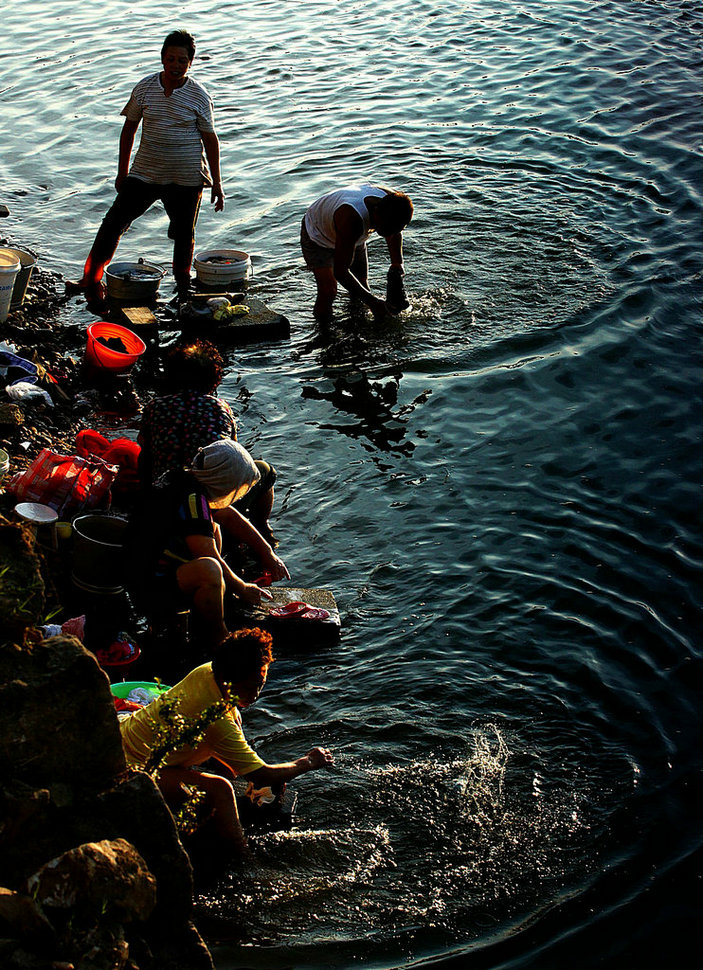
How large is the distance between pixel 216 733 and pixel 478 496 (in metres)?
3.53

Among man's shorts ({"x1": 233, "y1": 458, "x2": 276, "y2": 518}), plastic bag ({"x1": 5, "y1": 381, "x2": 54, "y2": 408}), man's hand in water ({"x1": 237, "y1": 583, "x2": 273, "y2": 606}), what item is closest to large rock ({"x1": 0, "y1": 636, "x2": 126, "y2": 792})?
man's hand in water ({"x1": 237, "y1": 583, "x2": 273, "y2": 606})

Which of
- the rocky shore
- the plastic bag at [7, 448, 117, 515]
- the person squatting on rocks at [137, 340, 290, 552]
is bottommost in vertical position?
the plastic bag at [7, 448, 117, 515]

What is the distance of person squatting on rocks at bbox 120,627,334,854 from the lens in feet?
13.7

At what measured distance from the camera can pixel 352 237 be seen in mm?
8641

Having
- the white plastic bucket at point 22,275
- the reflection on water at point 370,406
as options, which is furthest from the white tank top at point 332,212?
the white plastic bucket at point 22,275

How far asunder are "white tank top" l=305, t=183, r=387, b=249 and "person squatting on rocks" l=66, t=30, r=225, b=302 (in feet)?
3.35

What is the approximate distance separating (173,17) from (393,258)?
15.6 metres

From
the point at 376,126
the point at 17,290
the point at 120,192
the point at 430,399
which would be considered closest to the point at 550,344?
the point at 430,399

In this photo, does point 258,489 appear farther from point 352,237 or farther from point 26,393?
point 352,237

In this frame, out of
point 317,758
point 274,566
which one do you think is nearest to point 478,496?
point 274,566

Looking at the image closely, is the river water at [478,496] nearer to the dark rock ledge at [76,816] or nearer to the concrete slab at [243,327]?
the concrete slab at [243,327]

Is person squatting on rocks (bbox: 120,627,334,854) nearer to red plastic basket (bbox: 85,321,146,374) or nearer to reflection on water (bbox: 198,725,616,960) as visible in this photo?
reflection on water (bbox: 198,725,616,960)

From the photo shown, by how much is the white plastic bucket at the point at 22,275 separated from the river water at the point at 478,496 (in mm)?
1940

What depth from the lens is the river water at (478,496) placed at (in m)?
4.48
